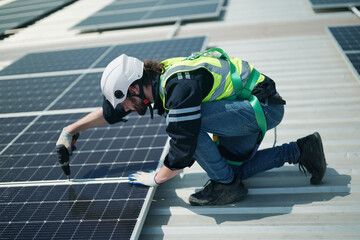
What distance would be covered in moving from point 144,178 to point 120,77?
1142mm

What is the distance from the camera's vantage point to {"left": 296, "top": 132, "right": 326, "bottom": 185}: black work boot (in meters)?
3.69

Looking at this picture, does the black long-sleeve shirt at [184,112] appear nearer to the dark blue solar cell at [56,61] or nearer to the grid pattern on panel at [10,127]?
the grid pattern on panel at [10,127]

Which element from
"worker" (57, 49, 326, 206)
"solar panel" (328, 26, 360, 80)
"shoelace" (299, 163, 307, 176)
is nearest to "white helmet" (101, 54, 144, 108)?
"worker" (57, 49, 326, 206)

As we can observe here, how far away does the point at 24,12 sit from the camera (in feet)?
50.5

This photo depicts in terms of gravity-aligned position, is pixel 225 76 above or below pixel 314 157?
above

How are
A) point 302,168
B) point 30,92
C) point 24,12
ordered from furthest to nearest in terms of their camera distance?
point 24,12
point 30,92
point 302,168

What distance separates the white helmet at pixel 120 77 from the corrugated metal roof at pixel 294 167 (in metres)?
1.36

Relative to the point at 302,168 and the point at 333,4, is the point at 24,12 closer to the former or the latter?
the point at 333,4

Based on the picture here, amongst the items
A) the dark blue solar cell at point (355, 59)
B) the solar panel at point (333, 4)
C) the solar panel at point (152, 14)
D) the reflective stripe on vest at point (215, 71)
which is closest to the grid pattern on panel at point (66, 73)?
the solar panel at point (152, 14)

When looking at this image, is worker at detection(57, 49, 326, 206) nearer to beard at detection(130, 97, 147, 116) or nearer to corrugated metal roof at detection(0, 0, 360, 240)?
beard at detection(130, 97, 147, 116)

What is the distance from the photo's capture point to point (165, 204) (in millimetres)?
3875

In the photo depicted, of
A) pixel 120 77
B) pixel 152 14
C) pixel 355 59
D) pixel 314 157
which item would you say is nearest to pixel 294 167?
pixel 314 157

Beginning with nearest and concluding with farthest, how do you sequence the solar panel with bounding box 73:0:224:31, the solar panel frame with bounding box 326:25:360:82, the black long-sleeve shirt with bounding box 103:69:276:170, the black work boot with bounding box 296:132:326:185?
the black long-sleeve shirt with bounding box 103:69:276:170 < the black work boot with bounding box 296:132:326:185 < the solar panel frame with bounding box 326:25:360:82 < the solar panel with bounding box 73:0:224:31

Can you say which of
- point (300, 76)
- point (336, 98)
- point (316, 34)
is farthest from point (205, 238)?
point (316, 34)
